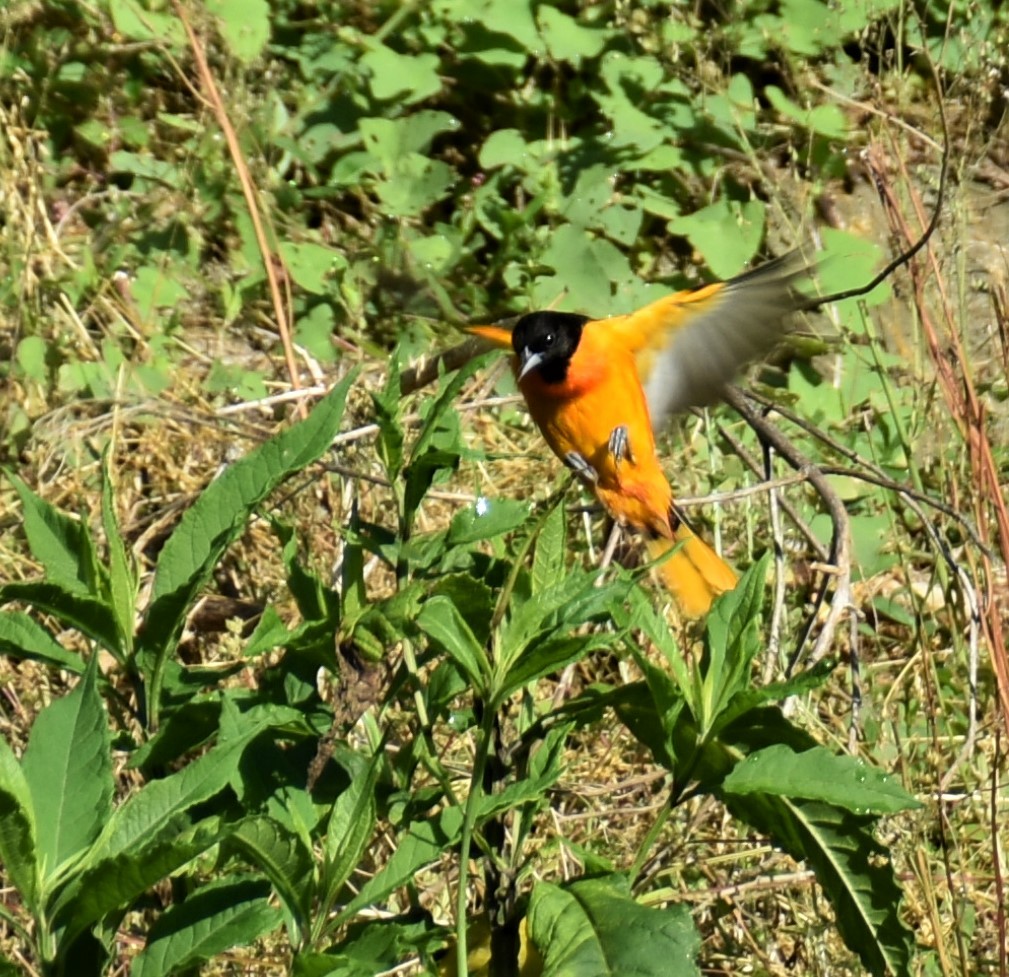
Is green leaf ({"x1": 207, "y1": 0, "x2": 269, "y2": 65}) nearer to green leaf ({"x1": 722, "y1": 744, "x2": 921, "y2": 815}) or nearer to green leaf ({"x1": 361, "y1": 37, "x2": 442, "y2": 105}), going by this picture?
green leaf ({"x1": 361, "y1": 37, "x2": 442, "y2": 105})

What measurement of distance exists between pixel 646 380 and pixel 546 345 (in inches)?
10.3

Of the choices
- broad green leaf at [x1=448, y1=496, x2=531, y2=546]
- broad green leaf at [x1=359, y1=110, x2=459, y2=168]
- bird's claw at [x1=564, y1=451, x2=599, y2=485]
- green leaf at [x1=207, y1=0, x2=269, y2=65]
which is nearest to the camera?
broad green leaf at [x1=448, y1=496, x2=531, y2=546]

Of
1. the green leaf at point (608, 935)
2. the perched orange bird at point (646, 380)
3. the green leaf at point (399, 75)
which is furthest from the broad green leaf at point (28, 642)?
the green leaf at point (399, 75)

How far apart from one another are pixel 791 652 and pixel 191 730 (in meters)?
1.71

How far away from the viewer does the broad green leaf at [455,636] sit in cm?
133

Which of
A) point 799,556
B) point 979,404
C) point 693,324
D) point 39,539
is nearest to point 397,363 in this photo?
point 39,539

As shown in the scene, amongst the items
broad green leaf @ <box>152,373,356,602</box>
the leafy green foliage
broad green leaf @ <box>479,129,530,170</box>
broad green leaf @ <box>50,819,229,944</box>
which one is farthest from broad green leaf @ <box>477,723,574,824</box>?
broad green leaf @ <box>479,129,530,170</box>

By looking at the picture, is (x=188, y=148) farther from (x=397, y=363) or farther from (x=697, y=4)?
(x=397, y=363)

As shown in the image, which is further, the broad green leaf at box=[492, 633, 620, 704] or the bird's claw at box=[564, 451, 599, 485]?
the bird's claw at box=[564, 451, 599, 485]

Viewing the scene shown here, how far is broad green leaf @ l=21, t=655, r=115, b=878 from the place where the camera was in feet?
4.10

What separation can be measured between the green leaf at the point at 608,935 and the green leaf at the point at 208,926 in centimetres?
26

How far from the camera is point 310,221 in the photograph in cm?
471

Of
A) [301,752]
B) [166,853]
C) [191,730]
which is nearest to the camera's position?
[166,853]

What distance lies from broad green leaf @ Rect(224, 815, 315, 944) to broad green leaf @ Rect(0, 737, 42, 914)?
0.52 feet
